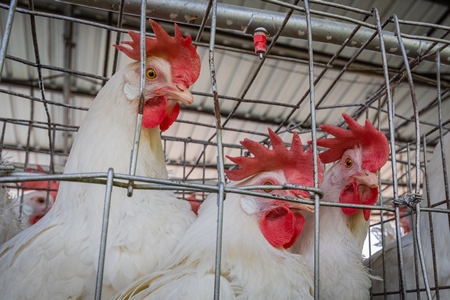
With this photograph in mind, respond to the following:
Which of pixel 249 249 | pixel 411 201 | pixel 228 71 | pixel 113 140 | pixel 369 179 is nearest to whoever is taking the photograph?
pixel 411 201

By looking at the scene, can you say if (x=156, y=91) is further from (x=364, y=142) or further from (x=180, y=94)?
(x=364, y=142)

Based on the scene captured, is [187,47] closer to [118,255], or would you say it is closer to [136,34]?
[136,34]

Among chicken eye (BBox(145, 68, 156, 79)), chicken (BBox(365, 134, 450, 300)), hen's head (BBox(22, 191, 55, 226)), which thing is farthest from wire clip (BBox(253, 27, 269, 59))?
hen's head (BBox(22, 191, 55, 226))

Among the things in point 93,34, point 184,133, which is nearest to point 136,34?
point 93,34

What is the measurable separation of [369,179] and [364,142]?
18 centimetres

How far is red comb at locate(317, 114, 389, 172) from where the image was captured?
1.89 m

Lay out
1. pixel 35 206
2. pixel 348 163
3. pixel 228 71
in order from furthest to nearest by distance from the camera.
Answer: pixel 228 71 < pixel 35 206 < pixel 348 163

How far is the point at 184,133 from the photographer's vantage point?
6586 millimetres

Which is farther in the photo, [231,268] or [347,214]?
[347,214]

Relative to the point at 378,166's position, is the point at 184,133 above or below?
above

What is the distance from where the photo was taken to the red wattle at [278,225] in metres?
1.65

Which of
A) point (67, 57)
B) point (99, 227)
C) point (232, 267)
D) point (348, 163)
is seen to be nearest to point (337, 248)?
point (348, 163)

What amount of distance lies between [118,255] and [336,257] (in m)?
1.03

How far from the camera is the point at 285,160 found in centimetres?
172
